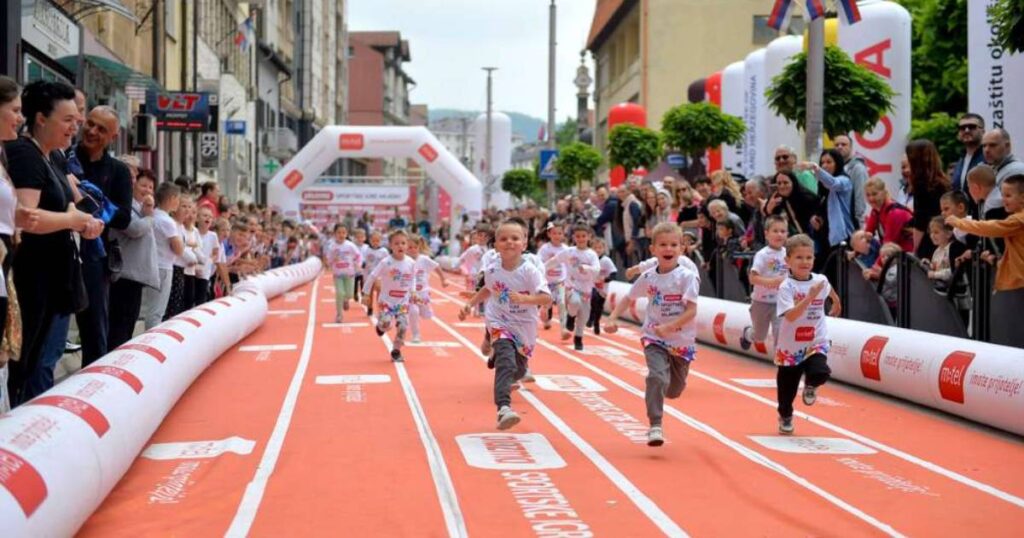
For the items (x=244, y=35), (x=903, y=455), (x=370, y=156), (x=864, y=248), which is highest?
(x=244, y=35)

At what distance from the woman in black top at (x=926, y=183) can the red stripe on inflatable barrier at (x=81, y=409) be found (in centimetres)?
969

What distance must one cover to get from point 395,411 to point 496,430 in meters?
1.43

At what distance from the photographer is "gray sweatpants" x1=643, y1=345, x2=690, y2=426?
1000 cm

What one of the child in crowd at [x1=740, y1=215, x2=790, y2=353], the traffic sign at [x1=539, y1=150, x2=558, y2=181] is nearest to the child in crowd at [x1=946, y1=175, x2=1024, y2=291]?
the child in crowd at [x1=740, y1=215, x2=790, y2=353]

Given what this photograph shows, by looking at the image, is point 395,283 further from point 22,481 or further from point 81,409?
point 22,481

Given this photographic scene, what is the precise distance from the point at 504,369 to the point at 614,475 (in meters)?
2.34

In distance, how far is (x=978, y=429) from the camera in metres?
11.5

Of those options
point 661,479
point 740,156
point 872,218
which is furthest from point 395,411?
point 740,156

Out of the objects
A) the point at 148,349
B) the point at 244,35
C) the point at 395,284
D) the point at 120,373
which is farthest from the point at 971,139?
the point at 244,35

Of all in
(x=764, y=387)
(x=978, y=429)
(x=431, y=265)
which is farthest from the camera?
(x=431, y=265)

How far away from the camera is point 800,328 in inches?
432

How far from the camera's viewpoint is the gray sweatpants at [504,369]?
35.2 feet

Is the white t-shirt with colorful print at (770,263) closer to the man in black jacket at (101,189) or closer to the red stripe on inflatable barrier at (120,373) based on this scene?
the man in black jacket at (101,189)

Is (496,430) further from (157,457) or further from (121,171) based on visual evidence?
(121,171)
